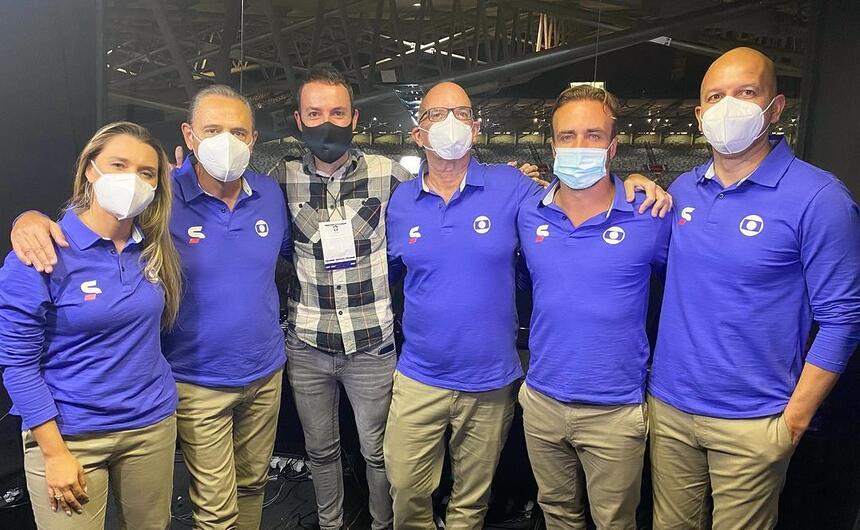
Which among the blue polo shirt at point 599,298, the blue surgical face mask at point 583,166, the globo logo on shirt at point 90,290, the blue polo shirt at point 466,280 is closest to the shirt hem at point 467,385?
the blue polo shirt at point 466,280

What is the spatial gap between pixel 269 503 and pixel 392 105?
214 cm

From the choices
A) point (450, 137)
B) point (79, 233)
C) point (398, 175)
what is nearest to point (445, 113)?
point (450, 137)

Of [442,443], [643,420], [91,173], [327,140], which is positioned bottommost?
[442,443]

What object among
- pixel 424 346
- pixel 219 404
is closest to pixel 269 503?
pixel 219 404

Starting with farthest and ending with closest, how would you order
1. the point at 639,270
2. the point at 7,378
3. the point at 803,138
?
the point at 803,138 → the point at 639,270 → the point at 7,378

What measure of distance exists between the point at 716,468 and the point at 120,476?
5.70 feet

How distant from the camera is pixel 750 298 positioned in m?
1.65

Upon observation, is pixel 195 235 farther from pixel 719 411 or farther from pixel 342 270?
pixel 719 411

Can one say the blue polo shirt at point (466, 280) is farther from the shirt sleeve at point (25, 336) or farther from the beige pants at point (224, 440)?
the shirt sleeve at point (25, 336)

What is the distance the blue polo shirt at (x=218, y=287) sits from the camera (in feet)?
6.46

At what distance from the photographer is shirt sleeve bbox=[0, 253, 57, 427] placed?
150 cm

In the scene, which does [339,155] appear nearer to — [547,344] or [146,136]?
[146,136]

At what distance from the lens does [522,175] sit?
2146 millimetres

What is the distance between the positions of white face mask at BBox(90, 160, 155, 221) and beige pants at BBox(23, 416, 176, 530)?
62 cm
